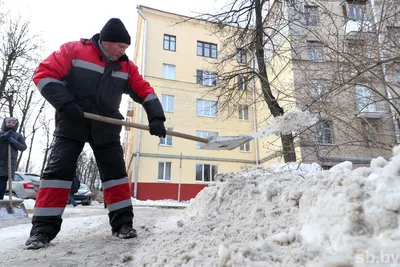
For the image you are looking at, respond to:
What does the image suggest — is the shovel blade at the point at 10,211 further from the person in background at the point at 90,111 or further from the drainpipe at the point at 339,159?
the drainpipe at the point at 339,159

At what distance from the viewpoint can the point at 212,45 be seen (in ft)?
66.6

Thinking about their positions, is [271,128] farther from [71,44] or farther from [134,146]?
[134,146]

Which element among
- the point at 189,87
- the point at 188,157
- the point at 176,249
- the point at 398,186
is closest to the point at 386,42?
the point at 398,186

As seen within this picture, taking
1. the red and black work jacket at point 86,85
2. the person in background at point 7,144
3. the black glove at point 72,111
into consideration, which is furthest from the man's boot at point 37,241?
the person in background at point 7,144

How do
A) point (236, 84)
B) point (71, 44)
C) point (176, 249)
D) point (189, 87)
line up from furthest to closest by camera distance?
point (189, 87)
point (236, 84)
point (71, 44)
point (176, 249)

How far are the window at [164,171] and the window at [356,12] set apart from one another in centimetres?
1464

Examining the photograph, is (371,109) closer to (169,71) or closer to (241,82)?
(241,82)

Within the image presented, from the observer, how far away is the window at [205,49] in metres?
19.9

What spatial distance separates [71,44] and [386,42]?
3.46 meters

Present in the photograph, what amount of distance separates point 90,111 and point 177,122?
15738mm

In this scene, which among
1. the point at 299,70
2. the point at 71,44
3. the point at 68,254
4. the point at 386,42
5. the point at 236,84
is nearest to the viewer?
the point at 68,254

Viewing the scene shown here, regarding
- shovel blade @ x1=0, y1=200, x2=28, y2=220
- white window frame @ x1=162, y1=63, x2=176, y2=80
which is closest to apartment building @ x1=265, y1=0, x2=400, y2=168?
shovel blade @ x1=0, y1=200, x2=28, y2=220

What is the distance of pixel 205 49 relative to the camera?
789 inches

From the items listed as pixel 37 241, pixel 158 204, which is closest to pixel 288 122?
pixel 37 241
